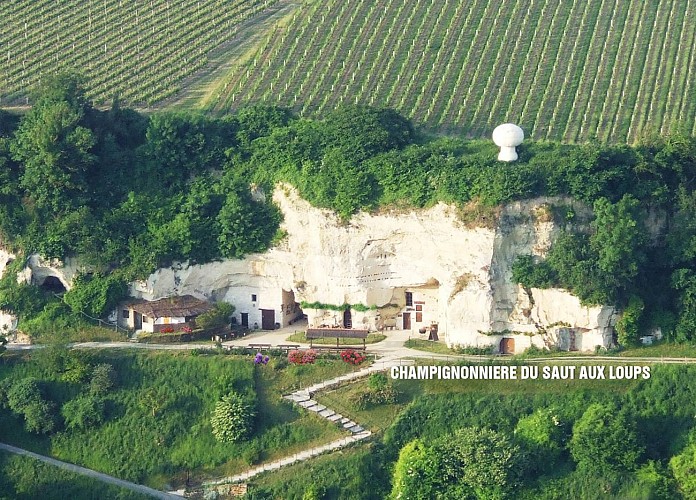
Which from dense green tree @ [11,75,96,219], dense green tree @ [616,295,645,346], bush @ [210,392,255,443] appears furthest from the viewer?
dense green tree @ [11,75,96,219]

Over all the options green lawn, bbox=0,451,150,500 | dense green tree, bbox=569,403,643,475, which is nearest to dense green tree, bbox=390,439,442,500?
dense green tree, bbox=569,403,643,475

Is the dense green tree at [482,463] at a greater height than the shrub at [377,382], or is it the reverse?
the shrub at [377,382]

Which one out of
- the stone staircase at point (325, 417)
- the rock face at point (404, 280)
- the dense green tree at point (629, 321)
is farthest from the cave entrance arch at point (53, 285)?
the dense green tree at point (629, 321)

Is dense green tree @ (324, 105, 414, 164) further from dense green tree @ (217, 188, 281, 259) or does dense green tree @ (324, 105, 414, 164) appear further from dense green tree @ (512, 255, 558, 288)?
dense green tree @ (512, 255, 558, 288)

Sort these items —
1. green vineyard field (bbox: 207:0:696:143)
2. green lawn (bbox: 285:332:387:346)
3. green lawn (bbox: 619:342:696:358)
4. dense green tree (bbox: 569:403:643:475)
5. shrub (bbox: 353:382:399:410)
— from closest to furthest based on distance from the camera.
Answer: dense green tree (bbox: 569:403:643:475) < shrub (bbox: 353:382:399:410) < green lawn (bbox: 619:342:696:358) < green lawn (bbox: 285:332:387:346) < green vineyard field (bbox: 207:0:696:143)

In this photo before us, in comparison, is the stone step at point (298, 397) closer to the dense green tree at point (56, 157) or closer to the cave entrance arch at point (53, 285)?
the cave entrance arch at point (53, 285)

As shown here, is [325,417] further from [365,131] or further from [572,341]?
[365,131]

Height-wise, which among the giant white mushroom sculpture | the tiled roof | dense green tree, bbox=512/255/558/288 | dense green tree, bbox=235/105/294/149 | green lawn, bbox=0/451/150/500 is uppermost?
dense green tree, bbox=235/105/294/149

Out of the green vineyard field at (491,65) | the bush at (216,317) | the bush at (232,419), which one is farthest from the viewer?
the green vineyard field at (491,65)
